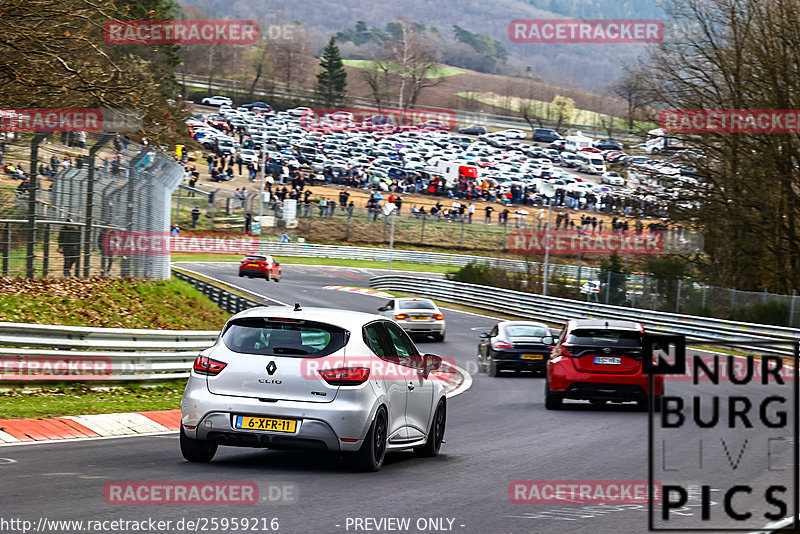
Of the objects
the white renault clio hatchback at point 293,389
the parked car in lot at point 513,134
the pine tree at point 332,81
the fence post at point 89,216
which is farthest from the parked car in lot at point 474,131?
the white renault clio hatchback at point 293,389

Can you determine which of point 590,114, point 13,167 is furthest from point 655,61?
point 590,114

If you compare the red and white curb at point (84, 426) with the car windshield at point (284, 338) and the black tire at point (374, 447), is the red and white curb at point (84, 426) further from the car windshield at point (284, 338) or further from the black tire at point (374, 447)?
the black tire at point (374, 447)

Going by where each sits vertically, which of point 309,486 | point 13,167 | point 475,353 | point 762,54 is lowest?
point 475,353

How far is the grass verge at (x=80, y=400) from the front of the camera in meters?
12.9

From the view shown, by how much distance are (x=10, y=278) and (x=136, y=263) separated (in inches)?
201

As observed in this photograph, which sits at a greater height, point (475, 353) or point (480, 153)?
point (480, 153)

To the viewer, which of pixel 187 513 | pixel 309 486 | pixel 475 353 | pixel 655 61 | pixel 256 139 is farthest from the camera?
pixel 256 139

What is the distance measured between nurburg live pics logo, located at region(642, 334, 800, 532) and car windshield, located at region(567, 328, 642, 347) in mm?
8711

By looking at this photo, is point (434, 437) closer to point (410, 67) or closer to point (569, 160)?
point (569, 160)

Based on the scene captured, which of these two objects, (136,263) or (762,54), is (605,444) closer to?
(136,263)

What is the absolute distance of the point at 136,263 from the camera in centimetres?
2338

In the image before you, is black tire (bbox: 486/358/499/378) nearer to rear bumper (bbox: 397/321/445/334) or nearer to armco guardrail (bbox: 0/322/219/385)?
armco guardrail (bbox: 0/322/219/385)

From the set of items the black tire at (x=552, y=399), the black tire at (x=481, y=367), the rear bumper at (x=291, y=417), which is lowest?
the black tire at (x=481, y=367)

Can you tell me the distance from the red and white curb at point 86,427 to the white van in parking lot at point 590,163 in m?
95.5
